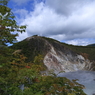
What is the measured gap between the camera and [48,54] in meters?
67.3

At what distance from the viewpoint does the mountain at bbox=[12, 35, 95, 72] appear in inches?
2557

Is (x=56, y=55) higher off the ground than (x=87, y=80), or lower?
higher

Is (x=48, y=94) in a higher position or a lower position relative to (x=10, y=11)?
lower

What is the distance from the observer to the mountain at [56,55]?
64.9 m

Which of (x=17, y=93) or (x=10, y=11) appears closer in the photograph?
(x=17, y=93)

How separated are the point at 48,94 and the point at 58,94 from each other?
1.59ft

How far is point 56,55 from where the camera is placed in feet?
228

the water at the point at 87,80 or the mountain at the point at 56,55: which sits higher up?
the mountain at the point at 56,55

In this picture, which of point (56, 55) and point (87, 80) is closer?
point (87, 80)

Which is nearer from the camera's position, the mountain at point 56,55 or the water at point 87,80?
the water at point 87,80

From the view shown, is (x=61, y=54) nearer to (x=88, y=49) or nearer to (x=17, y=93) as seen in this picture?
(x=88, y=49)

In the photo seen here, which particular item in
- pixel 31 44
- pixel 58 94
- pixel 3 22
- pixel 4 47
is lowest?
pixel 58 94

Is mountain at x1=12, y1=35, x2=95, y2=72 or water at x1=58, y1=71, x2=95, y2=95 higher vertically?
mountain at x1=12, y1=35, x2=95, y2=72

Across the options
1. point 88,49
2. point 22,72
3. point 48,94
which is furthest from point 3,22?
point 88,49
